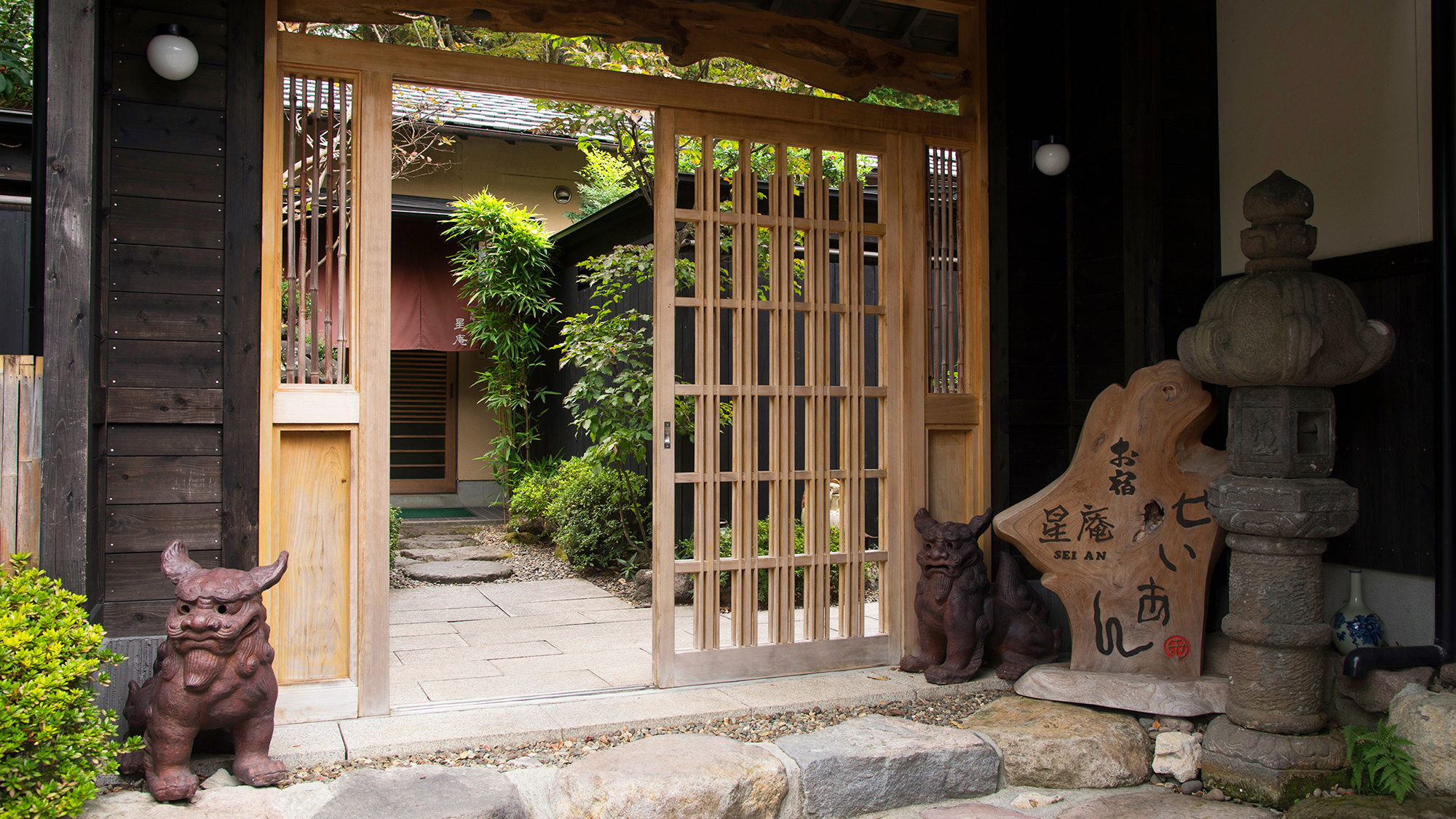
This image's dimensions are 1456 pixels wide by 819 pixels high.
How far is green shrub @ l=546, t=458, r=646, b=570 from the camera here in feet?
24.8

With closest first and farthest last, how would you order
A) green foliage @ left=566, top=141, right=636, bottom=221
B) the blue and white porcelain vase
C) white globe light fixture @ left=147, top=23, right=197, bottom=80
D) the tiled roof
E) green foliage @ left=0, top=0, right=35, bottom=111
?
white globe light fixture @ left=147, top=23, right=197, bottom=80, the blue and white porcelain vase, green foliage @ left=0, top=0, right=35, bottom=111, the tiled roof, green foliage @ left=566, top=141, right=636, bottom=221

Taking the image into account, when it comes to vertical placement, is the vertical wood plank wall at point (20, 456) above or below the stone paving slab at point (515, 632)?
above

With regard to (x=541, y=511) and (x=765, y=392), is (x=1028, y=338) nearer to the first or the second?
(x=765, y=392)

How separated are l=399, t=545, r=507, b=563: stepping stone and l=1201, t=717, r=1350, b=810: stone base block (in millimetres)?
5914

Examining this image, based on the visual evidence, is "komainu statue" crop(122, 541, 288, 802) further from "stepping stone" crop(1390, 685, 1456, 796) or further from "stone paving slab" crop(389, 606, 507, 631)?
"stepping stone" crop(1390, 685, 1456, 796)

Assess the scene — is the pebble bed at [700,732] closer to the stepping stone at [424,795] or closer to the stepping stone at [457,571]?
the stepping stone at [424,795]

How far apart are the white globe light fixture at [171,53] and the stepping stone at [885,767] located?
325 centimetres

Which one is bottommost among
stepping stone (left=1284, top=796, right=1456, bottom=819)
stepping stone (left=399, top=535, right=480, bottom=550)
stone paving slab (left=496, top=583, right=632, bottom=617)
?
stepping stone (left=1284, top=796, right=1456, bottom=819)

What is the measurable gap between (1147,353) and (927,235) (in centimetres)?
119

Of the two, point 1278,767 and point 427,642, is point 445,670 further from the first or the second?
point 1278,767

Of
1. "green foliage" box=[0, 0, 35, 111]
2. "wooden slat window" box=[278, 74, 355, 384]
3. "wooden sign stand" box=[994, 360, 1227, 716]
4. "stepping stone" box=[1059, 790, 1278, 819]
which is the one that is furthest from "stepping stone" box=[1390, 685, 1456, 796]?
"green foliage" box=[0, 0, 35, 111]

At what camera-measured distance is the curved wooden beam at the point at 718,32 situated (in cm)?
398

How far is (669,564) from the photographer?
4.33m

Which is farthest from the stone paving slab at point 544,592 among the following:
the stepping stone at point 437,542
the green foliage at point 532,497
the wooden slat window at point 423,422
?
the wooden slat window at point 423,422
